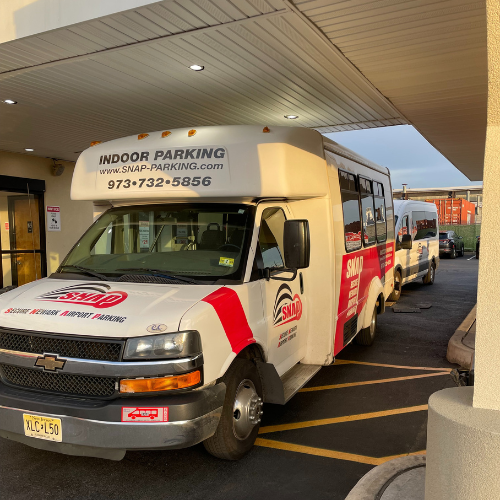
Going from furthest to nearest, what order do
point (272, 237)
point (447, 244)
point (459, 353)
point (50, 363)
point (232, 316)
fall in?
1. point (447, 244)
2. point (459, 353)
3. point (272, 237)
4. point (232, 316)
5. point (50, 363)

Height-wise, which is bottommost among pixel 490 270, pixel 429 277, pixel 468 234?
pixel 429 277

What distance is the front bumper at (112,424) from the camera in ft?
11.1

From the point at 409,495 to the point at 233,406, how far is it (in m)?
1.42

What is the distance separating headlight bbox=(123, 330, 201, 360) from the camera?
347cm

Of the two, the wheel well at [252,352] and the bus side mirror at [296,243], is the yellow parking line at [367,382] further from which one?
the bus side mirror at [296,243]

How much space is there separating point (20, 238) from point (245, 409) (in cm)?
1022

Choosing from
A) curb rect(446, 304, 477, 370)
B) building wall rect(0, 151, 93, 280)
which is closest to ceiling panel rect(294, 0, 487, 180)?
curb rect(446, 304, 477, 370)

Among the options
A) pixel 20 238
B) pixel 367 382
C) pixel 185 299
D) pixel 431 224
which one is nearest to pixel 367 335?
pixel 367 382

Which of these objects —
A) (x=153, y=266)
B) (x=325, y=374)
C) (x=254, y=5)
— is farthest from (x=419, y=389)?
(x=254, y=5)

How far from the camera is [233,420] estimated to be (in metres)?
4.07

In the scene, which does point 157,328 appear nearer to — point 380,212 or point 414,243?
point 380,212

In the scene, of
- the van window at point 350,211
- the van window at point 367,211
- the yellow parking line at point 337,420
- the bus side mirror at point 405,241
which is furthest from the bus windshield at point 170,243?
the bus side mirror at point 405,241

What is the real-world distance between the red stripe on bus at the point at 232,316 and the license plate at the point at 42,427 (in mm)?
1330

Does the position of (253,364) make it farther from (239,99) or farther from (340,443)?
(239,99)
